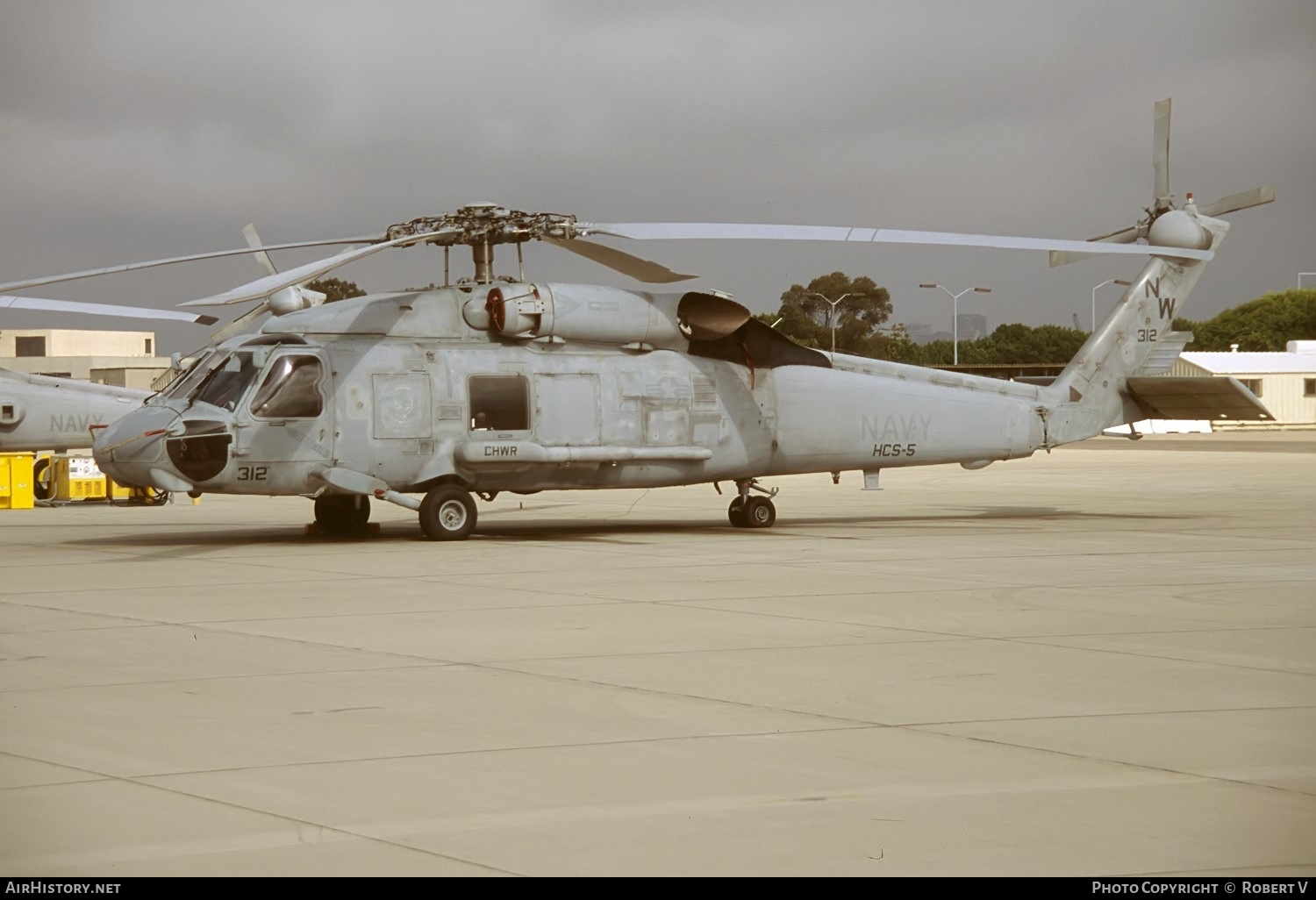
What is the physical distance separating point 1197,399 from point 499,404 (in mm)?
9759

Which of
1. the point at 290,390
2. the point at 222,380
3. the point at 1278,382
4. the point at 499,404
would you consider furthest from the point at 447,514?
the point at 1278,382

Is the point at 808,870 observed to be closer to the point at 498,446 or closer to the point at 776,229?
the point at 776,229

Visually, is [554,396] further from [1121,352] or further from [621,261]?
[1121,352]

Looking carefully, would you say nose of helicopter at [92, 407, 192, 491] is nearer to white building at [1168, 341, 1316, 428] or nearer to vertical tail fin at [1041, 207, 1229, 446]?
vertical tail fin at [1041, 207, 1229, 446]

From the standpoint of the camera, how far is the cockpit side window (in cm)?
1691

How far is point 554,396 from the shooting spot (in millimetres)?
18109

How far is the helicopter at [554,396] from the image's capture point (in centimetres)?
1675

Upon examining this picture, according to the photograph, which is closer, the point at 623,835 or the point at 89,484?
the point at 623,835

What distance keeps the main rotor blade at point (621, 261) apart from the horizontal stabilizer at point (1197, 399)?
24.5ft

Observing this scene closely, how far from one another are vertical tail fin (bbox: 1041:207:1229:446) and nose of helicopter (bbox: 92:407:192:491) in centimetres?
1159

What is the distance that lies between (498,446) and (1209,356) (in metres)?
70.1

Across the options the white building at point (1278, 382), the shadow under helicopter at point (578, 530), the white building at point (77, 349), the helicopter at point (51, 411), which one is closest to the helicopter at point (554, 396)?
the shadow under helicopter at point (578, 530)
